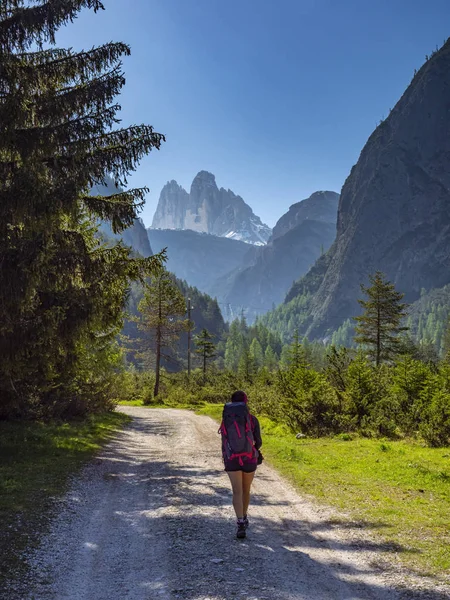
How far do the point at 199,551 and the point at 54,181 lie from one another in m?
8.70

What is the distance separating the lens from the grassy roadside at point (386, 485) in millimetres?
6367

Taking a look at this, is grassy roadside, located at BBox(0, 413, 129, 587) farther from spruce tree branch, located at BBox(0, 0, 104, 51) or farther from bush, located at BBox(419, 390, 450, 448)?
bush, located at BBox(419, 390, 450, 448)

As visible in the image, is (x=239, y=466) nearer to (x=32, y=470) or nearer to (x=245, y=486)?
(x=245, y=486)

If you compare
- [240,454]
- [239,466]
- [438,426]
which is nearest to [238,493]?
[239,466]

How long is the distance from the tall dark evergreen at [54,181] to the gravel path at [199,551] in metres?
3.96

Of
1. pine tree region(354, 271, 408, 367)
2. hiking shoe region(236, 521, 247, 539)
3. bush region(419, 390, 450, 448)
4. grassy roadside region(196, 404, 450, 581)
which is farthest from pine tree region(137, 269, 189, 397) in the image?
hiking shoe region(236, 521, 247, 539)

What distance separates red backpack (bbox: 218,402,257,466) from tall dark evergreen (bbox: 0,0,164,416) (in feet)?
18.0

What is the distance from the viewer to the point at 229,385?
129 ft

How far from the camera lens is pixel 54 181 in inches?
416


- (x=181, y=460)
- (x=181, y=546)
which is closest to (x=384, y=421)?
(x=181, y=460)

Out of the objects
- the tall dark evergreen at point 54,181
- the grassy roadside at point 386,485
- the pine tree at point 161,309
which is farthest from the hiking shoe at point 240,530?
the pine tree at point 161,309

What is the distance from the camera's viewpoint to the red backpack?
6.91 metres

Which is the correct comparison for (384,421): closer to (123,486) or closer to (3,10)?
(123,486)

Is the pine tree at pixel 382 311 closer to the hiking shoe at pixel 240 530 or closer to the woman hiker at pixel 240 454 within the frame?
the woman hiker at pixel 240 454
